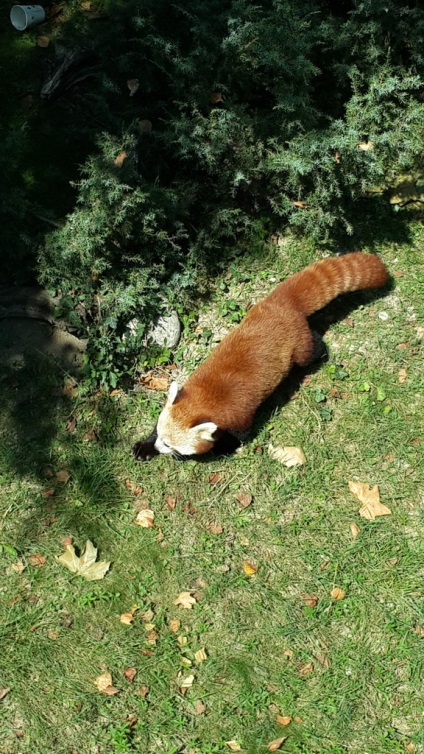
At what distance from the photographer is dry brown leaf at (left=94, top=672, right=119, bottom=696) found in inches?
156

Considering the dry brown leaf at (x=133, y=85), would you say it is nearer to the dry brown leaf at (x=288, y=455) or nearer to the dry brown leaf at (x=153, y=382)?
the dry brown leaf at (x=153, y=382)

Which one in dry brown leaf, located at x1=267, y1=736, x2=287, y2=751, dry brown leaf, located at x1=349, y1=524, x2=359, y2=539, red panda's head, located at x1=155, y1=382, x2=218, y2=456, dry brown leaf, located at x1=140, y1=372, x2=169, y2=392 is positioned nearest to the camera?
dry brown leaf, located at x1=267, y1=736, x2=287, y2=751

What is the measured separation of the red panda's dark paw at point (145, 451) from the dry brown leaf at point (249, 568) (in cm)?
100

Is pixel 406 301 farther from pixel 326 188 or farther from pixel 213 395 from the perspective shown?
pixel 213 395

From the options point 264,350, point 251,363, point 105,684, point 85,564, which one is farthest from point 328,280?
point 105,684

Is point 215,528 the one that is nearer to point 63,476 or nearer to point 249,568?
point 249,568

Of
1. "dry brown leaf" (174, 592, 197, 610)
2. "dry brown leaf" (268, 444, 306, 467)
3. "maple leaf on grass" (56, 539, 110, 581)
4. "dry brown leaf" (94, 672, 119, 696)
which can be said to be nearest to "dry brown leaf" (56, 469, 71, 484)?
"maple leaf on grass" (56, 539, 110, 581)

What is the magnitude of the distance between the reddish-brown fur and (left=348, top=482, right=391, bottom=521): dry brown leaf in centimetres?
92

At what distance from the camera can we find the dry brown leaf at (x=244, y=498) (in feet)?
15.0

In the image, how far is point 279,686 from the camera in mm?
4008

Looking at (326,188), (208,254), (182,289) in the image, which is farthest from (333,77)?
(182,289)

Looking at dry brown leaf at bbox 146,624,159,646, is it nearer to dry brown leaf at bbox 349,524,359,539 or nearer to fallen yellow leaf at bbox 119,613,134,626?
fallen yellow leaf at bbox 119,613,134,626

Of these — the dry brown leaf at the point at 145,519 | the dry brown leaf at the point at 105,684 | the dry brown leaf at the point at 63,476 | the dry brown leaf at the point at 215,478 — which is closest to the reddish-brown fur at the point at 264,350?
the dry brown leaf at the point at 215,478

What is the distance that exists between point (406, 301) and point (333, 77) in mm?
1980
